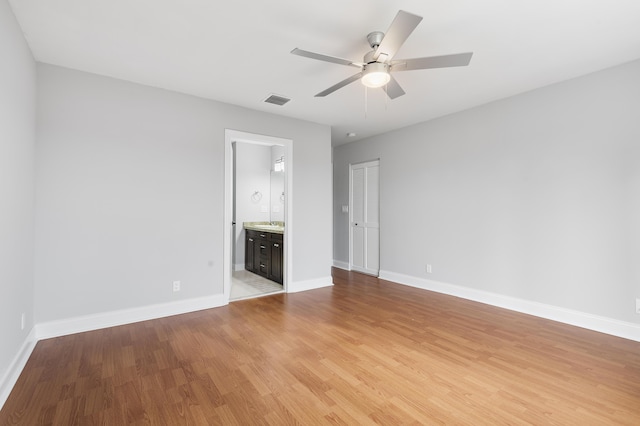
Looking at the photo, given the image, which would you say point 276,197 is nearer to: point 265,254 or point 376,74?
point 265,254

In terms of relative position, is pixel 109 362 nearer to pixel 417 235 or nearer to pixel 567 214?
pixel 417 235

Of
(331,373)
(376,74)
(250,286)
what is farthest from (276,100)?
(331,373)

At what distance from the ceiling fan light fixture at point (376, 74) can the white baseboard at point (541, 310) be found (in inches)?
127

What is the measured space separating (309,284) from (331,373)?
252cm

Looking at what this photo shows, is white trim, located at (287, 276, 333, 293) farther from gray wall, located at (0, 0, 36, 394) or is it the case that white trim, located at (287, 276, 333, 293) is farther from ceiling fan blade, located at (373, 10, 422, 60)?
ceiling fan blade, located at (373, 10, 422, 60)

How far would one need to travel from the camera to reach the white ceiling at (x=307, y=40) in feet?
7.07

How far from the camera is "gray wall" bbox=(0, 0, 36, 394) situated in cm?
200

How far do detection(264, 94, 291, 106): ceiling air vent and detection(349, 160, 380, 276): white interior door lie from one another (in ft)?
8.02

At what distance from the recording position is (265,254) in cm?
541

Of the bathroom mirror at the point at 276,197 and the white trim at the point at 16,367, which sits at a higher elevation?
the bathroom mirror at the point at 276,197

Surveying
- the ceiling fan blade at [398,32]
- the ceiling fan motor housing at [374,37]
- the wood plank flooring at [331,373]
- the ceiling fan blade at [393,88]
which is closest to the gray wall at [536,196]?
the wood plank flooring at [331,373]

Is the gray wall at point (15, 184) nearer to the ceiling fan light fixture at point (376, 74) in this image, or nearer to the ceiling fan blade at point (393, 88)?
the ceiling fan light fixture at point (376, 74)

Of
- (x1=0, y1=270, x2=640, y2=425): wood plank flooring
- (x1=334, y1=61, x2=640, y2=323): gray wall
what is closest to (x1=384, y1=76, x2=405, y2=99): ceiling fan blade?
(x1=334, y1=61, x2=640, y2=323): gray wall

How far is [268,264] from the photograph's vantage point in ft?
17.4
